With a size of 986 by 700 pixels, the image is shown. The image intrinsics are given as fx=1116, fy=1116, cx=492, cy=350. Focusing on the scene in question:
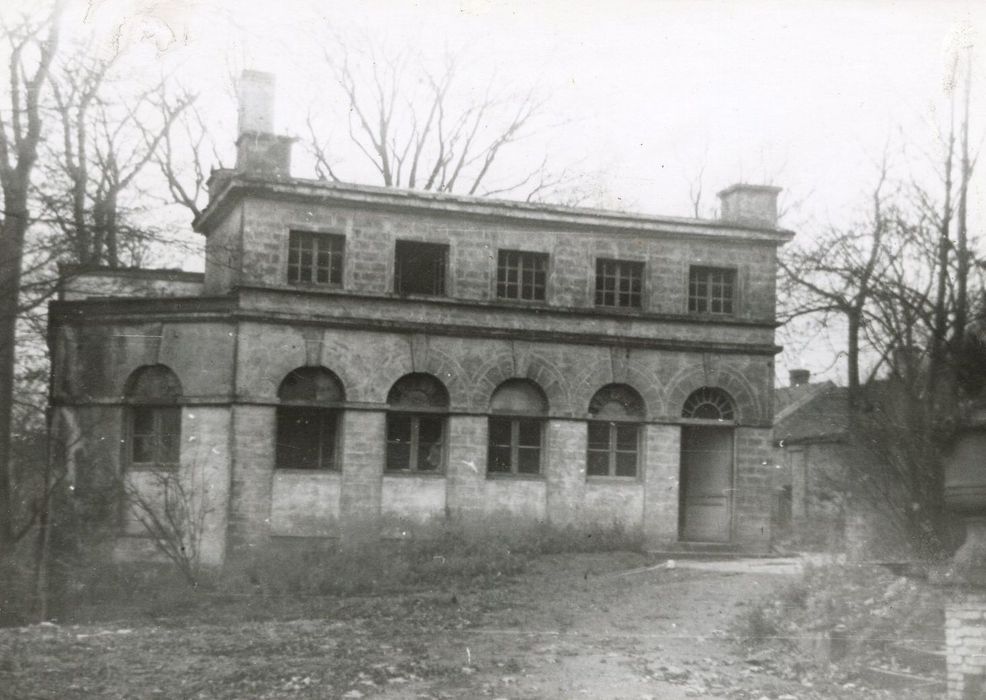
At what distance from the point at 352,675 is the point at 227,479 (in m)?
9.99

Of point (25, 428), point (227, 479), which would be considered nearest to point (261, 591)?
point (227, 479)

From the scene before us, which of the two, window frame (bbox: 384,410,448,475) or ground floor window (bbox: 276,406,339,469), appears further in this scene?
window frame (bbox: 384,410,448,475)

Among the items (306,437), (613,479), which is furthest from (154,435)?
(613,479)

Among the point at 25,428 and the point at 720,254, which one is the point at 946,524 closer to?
the point at 720,254

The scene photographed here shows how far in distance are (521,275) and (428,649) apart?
11.8 meters

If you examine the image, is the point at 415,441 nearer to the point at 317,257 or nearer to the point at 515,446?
the point at 515,446

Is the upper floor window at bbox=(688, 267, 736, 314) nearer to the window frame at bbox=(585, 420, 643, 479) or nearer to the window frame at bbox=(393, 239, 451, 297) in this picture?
the window frame at bbox=(585, 420, 643, 479)

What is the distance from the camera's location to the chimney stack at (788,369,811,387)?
48.2 meters

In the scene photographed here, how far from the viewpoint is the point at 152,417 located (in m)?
20.9

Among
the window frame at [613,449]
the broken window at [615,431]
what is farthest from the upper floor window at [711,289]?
the window frame at [613,449]

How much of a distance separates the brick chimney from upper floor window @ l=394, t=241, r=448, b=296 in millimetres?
6552

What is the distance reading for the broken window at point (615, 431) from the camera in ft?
75.4

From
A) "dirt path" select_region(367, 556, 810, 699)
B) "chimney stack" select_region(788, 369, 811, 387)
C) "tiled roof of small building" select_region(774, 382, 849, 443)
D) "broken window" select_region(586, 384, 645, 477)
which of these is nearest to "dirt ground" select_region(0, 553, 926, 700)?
"dirt path" select_region(367, 556, 810, 699)

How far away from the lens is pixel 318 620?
14.6 m
